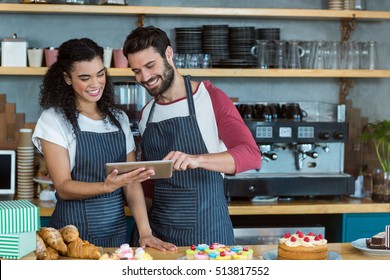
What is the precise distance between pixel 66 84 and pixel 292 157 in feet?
5.74

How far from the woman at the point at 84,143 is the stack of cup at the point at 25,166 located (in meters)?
1.27

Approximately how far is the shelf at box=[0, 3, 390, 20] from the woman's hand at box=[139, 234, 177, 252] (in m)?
1.88

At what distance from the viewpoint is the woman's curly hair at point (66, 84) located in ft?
10.7

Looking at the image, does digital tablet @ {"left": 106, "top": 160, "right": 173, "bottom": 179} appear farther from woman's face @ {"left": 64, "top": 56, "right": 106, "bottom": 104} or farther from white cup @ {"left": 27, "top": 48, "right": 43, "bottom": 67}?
white cup @ {"left": 27, "top": 48, "right": 43, "bottom": 67}

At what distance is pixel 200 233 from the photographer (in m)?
3.28

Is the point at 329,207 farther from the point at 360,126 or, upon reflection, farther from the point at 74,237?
the point at 74,237

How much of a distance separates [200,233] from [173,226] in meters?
0.12

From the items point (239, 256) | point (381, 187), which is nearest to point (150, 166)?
point (239, 256)

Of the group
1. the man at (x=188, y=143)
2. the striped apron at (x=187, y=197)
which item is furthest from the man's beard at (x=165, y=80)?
the striped apron at (x=187, y=197)

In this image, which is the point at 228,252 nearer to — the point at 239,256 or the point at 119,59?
the point at 239,256

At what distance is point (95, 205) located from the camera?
3277 mm

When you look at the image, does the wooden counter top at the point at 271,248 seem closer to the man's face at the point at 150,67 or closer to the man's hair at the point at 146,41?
the man's face at the point at 150,67

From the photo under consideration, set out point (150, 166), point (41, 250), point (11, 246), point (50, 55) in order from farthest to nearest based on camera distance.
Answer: point (50, 55) < point (150, 166) < point (41, 250) < point (11, 246)
